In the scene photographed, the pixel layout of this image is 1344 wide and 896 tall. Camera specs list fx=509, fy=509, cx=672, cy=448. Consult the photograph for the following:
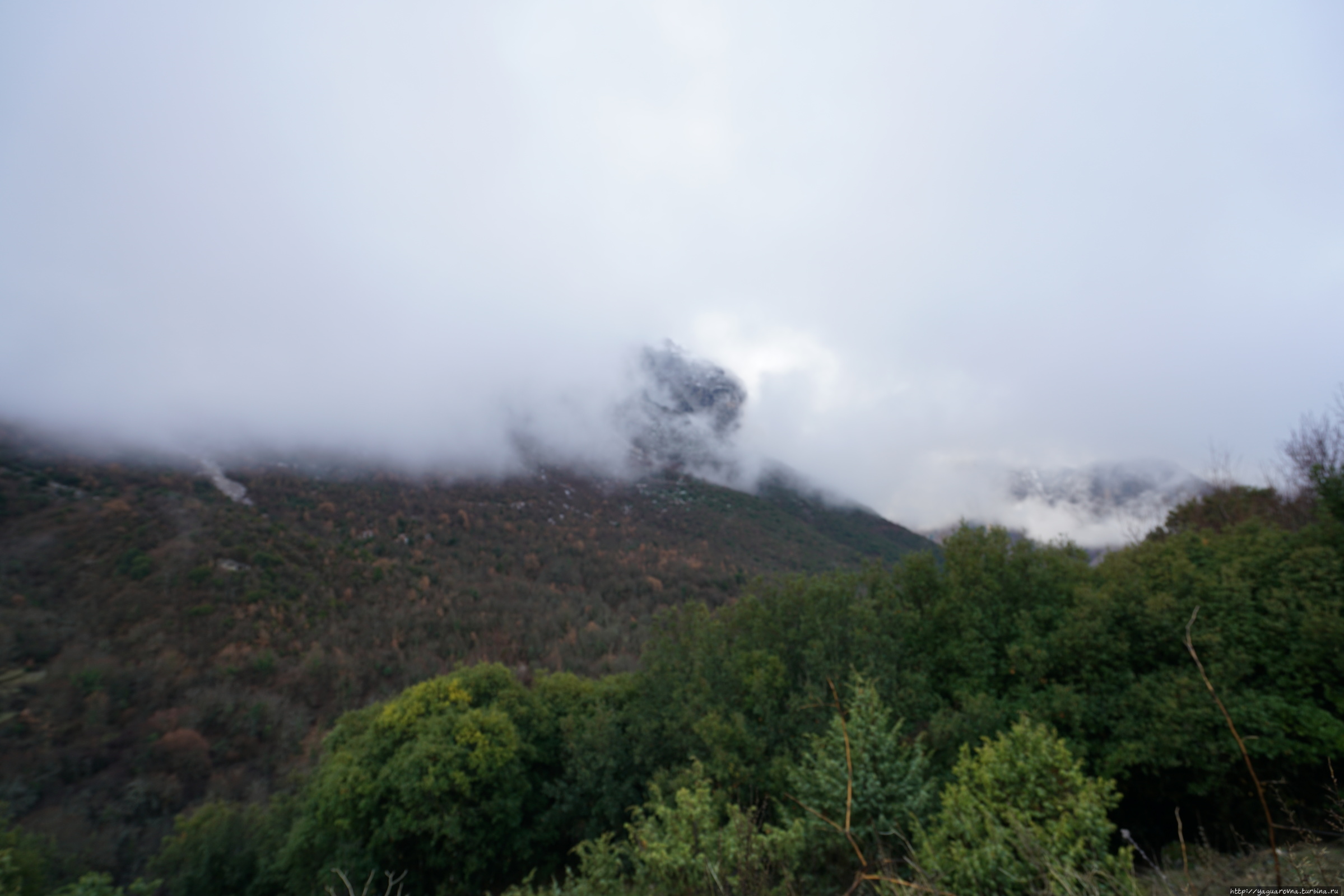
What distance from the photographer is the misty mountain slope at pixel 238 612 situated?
2595cm

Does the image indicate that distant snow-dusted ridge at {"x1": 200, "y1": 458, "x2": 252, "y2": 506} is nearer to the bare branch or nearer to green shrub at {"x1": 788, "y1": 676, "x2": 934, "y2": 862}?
green shrub at {"x1": 788, "y1": 676, "x2": 934, "y2": 862}

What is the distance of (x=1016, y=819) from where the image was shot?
20.8 feet

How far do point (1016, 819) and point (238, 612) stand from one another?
169 ft

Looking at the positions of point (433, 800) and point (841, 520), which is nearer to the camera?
point (433, 800)

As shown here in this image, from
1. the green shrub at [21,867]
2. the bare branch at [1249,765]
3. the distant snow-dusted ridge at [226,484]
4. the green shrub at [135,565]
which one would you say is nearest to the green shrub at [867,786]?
the bare branch at [1249,765]

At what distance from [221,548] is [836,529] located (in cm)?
9791

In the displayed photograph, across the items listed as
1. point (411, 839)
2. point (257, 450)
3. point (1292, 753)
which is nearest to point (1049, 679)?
point (1292, 753)

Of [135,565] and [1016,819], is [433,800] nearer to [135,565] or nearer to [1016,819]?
[1016,819]

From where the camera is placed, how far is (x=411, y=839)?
1823 cm

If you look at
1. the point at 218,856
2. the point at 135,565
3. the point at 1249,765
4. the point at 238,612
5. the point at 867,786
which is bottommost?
the point at 238,612

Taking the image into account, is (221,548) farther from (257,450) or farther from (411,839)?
(411,839)

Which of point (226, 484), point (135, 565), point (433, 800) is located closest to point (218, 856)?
point (433, 800)

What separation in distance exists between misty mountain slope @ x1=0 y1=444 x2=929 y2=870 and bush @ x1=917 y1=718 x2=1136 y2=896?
924 inches

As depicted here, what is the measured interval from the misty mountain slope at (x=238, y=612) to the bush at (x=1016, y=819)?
2347cm
